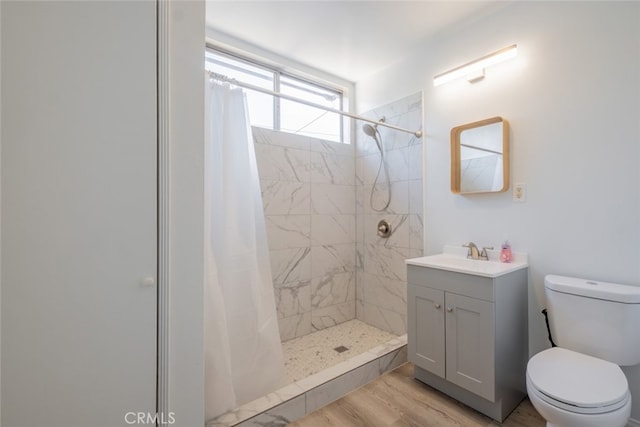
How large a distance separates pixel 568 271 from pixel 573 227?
25 cm

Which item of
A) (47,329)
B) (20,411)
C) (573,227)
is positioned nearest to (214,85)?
(47,329)

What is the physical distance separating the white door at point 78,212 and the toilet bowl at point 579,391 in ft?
5.17

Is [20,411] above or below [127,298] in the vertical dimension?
below

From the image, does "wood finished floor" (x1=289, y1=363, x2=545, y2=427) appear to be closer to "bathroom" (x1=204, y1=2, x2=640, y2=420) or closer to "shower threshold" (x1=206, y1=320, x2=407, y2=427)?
"shower threshold" (x1=206, y1=320, x2=407, y2=427)

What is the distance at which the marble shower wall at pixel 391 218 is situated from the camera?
236 centimetres

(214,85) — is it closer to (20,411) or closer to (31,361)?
(31,361)

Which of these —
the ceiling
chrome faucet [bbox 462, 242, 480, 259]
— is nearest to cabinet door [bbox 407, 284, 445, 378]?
chrome faucet [bbox 462, 242, 480, 259]

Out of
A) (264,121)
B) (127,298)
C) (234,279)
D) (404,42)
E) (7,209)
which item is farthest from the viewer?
(264,121)

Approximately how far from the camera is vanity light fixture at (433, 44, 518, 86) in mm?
1762

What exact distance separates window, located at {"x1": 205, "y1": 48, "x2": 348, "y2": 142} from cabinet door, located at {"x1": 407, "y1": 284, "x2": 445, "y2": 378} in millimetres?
1684

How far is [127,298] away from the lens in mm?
1032

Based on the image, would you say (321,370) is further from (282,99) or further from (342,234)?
(282,99)

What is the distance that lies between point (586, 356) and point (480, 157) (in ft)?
4.05

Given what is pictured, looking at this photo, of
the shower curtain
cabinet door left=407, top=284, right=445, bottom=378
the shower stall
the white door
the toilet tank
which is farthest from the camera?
the shower stall
